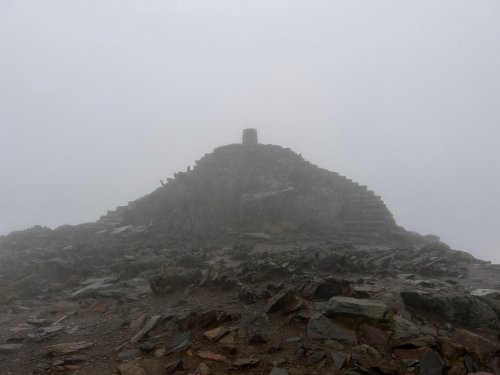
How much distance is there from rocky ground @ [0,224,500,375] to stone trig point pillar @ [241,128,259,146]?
746 inches

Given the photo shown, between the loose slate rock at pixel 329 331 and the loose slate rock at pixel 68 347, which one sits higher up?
the loose slate rock at pixel 329 331

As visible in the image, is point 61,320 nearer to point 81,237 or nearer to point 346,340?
point 346,340

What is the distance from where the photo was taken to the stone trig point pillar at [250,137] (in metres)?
36.0

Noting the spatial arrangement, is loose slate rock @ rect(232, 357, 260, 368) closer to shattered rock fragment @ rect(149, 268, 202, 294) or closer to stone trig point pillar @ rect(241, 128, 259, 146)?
shattered rock fragment @ rect(149, 268, 202, 294)

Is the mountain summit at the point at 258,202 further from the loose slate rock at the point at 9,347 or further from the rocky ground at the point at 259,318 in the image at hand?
the loose slate rock at the point at 9,347

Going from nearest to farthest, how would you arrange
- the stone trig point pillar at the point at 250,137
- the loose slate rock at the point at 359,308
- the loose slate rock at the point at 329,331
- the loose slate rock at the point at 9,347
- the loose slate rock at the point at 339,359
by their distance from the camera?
the loose slate rock at the point at 339,359
the loose slate rock at the point at 329,331
the loose slate rock at the point at 359,308
the loose slate rock at the point at 9,347
the stone trig point pillar at the point at 250,137

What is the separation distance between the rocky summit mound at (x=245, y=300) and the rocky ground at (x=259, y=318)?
4 cm

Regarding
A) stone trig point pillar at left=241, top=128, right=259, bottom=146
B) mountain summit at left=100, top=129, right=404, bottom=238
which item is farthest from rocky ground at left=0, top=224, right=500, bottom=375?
stone trig point pillar at left=241, top=128, right=259, bottom=146

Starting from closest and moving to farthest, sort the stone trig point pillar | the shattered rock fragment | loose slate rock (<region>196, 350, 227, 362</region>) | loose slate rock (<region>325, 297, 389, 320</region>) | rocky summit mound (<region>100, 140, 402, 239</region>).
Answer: loose slate rock (<region>196, 350, 227, 362</region>) → loose slate rock (<region>325, 297, 389, 320</region>) → the shattered rock fragment → rocky summit mound (<region>100, 140, 402, 239</region>) → the stone trig point pillar

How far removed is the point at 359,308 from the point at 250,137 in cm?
2757

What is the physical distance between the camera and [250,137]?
36156 mm

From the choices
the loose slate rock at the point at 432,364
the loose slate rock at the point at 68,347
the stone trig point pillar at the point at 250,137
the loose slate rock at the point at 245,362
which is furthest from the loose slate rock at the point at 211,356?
the stone trig point pillar at the point at 250,137

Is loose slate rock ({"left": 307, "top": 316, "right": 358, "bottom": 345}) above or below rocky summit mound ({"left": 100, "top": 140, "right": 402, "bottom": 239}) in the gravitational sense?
below

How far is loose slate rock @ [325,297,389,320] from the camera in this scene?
973 cm
